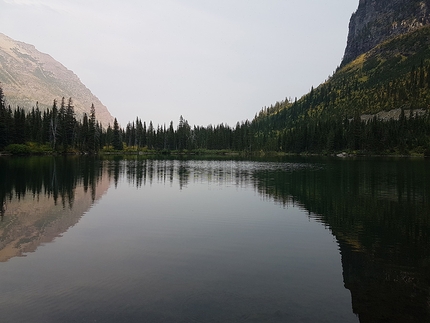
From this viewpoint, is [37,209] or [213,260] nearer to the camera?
[213,260]

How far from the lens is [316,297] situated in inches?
466

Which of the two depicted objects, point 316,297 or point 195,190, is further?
point 195,190

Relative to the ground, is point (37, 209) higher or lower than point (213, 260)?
higher

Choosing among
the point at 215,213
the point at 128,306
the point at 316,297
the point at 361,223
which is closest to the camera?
the point at 128,306

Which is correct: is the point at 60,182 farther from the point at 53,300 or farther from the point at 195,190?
the point at 53,300

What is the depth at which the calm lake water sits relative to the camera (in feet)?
35.2

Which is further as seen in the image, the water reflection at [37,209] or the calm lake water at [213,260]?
the water reflection at [37,209]

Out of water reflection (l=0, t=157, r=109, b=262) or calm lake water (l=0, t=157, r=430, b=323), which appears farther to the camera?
water reflection (l=0, t=157, r=109, b=262)

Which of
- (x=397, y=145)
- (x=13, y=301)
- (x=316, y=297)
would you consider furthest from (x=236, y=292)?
(x=397, y=145)

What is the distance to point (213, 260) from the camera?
15.8 metres

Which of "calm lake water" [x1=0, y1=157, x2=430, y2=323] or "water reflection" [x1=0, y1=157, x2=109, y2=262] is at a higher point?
"water reflection" [x1=0, y1=157, x2=109, y2=262]

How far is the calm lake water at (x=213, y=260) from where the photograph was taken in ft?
35.2

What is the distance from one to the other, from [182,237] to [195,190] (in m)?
21.9

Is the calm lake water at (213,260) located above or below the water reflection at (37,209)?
below
